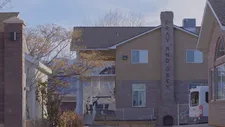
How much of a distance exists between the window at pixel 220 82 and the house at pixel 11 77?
34.3 ft

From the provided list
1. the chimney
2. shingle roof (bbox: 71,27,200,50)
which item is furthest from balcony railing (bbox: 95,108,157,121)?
the chimney

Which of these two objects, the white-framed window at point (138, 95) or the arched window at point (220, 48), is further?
the white-framed window at point (138, 95)

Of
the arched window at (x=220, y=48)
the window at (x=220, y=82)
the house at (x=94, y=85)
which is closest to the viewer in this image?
the window at (x=220, y=82)

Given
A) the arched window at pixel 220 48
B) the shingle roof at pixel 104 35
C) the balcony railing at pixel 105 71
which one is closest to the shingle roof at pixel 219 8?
the arched window at pixel 220 48

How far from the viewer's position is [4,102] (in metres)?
18.8

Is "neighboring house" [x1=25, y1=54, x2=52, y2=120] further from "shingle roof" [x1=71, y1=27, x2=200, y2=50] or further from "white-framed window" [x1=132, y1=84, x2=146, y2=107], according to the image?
"shingle roof" [x1=71, y1=27, x2=200, y2=50]

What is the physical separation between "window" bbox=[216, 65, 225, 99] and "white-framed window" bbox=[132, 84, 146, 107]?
2102 cm

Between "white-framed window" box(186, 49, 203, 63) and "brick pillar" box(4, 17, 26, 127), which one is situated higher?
"white-framed window" box(186, 49, 203, 63)

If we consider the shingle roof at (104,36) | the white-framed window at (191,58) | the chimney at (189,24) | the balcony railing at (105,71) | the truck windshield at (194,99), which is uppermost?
the chimney at (189,24)

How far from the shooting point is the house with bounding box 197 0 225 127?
24219mm

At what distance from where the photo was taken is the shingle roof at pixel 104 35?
5003 cm

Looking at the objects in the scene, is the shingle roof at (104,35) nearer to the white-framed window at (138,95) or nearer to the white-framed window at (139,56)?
the white-framed window at (139,56)

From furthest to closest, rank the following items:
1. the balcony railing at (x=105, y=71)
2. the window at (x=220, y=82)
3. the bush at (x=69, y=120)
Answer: the balcony railing at (x=105, y=71), the bush at (x=69, y=120), the window at (x=220, y=82)

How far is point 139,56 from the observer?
47.7m
